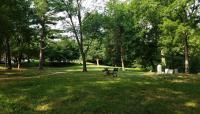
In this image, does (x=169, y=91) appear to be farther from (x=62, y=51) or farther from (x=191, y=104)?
(x=62, y=51)

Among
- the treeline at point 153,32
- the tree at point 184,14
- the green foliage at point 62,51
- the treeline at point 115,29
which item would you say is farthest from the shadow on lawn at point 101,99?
the green foliage at point 62,51

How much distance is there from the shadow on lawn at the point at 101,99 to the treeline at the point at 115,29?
439 inches

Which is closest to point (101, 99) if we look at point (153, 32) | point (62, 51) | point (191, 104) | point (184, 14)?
point (191, 104)

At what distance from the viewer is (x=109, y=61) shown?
258 feet

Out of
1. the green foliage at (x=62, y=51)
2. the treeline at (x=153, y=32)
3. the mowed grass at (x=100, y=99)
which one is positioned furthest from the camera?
the green foliage at (x=62, y=51)

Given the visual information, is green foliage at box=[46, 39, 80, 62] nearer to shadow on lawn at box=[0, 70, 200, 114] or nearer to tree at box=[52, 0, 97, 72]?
tree at box=[52, 0, 97, 72]

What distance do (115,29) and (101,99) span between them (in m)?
39.7

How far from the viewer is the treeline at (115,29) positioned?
36.4 meters

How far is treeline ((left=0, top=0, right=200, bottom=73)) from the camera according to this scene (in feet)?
119

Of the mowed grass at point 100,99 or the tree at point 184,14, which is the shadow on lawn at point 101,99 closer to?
the mowed grass at point 100,99

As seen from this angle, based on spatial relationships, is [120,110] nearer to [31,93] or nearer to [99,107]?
[99,107]

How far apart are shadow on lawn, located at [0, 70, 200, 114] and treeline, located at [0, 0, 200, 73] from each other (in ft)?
36.6

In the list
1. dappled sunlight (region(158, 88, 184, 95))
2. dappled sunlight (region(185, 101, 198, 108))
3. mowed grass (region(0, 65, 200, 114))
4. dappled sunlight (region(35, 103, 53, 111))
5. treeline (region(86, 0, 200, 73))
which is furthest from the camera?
treeline (region(86, 0, 200, 73))

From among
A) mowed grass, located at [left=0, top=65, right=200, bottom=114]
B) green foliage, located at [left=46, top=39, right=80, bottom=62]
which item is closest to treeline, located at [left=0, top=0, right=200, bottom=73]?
green foliage, located at [left=46, top=39, right=80, bottom=62]
